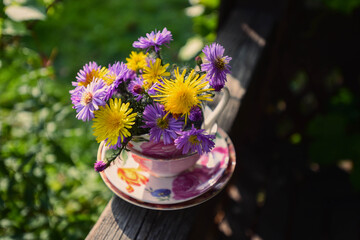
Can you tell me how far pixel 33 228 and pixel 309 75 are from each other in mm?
1730

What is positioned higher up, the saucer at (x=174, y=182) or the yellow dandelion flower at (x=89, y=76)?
the yellow dandelion flower at (x=89, y=76)

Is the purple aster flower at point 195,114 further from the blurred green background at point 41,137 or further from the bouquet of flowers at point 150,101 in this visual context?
the blurred green background at point 41,137

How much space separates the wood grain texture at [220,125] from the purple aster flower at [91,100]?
1.05 feet

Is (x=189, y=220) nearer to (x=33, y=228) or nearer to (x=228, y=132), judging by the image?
(x=228, y=132)

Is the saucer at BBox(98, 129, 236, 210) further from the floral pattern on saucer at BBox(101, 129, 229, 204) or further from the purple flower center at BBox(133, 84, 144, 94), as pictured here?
the purple flower center at BBox(133, 84, 144, 94)

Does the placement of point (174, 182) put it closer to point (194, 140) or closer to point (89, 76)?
point (194, 140)

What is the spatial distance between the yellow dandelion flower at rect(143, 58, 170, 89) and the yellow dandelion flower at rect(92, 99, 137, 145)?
0.37 ft

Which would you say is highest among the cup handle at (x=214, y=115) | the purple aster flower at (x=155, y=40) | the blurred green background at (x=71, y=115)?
the purple aster flower at (x=155, y=40)

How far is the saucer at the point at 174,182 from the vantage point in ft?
2.72

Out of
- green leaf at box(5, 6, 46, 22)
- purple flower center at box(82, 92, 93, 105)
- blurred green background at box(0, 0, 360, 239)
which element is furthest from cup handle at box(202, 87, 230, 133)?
green leaf at box(5, 6, 46, 22)

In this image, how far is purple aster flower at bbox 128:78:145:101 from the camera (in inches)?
27.5

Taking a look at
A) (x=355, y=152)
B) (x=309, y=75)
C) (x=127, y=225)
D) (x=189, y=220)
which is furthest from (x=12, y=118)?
(x=355, y=152)

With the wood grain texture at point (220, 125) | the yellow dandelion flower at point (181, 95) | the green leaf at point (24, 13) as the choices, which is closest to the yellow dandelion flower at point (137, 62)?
the yellow dandelion flower at point (181, 95)

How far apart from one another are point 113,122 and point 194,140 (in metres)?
0.18
